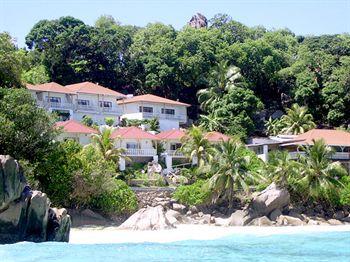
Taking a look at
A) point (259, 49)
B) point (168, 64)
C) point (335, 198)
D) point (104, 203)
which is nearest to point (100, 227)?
point (104, 203)

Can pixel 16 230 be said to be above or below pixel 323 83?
below

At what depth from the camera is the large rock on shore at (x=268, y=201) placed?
3903 centimetres

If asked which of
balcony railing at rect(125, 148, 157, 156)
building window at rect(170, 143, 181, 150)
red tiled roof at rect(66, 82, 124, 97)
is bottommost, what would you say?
balcony railing at rect(125, 148, 157, 156)

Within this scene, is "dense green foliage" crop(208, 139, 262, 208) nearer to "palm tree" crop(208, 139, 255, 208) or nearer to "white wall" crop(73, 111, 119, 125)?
"palm tree" crop(208, 139, 255, 208)

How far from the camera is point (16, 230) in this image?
25688 millimetres

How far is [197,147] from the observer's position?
146 feet

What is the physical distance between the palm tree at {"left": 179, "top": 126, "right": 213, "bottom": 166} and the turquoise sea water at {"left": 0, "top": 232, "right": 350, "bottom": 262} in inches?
590

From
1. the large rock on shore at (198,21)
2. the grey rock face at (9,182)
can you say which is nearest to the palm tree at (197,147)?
the grey rock face at (9,182)

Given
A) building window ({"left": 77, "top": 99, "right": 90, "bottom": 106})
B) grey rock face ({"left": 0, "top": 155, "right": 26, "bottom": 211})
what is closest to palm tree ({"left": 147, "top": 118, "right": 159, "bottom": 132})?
building window ({"left": 77, "top": 99, "right": 90, "bottom": 106})

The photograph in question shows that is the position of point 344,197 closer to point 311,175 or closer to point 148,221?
point 311,175

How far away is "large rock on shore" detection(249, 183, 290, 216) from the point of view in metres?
39.0

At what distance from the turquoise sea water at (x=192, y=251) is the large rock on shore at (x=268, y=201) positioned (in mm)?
9323

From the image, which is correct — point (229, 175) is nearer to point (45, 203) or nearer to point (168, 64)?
point (45, 203)

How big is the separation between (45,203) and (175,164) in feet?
77.0
